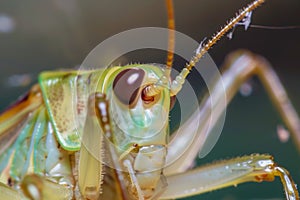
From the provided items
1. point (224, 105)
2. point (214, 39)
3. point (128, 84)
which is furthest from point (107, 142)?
point (224, 105)

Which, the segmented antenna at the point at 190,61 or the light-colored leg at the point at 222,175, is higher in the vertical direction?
the segmented antenna at the point at 190,61

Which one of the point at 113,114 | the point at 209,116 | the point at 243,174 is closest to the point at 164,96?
the point at 113,114

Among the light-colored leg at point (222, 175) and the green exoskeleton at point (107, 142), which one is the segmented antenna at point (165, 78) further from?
the light-colored leg at point (222, 175)

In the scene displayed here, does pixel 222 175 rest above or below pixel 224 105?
below

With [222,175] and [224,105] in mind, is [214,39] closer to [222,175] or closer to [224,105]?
[222,175]

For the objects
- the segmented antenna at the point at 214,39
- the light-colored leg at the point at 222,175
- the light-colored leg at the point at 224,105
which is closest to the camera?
the segmented antenna at the point at 214,39

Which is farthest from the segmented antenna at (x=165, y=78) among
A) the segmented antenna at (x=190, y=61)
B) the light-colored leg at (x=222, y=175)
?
the light-colored leg at (x=222, y=175)
